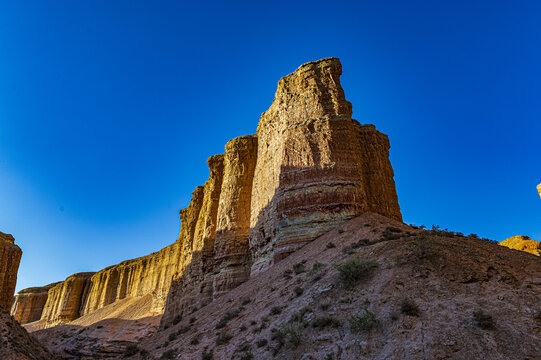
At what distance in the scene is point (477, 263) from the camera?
841cm

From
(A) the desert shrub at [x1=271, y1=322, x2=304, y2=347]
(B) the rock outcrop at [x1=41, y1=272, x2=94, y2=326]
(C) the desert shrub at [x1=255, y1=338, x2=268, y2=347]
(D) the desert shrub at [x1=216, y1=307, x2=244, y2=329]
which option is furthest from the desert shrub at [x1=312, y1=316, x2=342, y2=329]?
(B) the rock outcrop at [x1=41, y1=272, x2=94, y2=326]

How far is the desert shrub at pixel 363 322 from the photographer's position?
279 inches

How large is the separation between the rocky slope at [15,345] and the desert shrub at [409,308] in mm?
12116

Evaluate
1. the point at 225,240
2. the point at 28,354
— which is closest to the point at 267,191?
the point at 225,240

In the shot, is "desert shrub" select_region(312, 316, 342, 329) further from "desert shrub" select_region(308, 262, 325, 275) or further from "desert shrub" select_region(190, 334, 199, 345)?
"desert shrub" select_region(190, 334, 199, 345)

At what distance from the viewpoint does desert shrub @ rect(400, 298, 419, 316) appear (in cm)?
695

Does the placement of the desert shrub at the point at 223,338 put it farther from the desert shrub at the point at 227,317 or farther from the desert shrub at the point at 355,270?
the desert shrub at the point at 355,270

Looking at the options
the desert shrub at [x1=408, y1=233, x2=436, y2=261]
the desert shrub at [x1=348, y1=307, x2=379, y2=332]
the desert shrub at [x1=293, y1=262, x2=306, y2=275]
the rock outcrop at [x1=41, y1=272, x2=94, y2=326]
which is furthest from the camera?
the rock outcrop at [x1=41, y1=272, x2=94, y2=326]

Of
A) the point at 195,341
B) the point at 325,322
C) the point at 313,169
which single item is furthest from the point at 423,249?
the point at 313,169

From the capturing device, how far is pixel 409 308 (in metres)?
7.00

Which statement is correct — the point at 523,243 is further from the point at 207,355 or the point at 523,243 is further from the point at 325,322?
the point at 207,355

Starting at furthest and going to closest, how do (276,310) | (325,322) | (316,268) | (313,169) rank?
(313,169) < (316,268) < (276,310) < (325,322)

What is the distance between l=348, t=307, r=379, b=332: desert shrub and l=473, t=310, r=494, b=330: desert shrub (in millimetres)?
1858

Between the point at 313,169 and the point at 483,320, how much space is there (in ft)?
43.8
